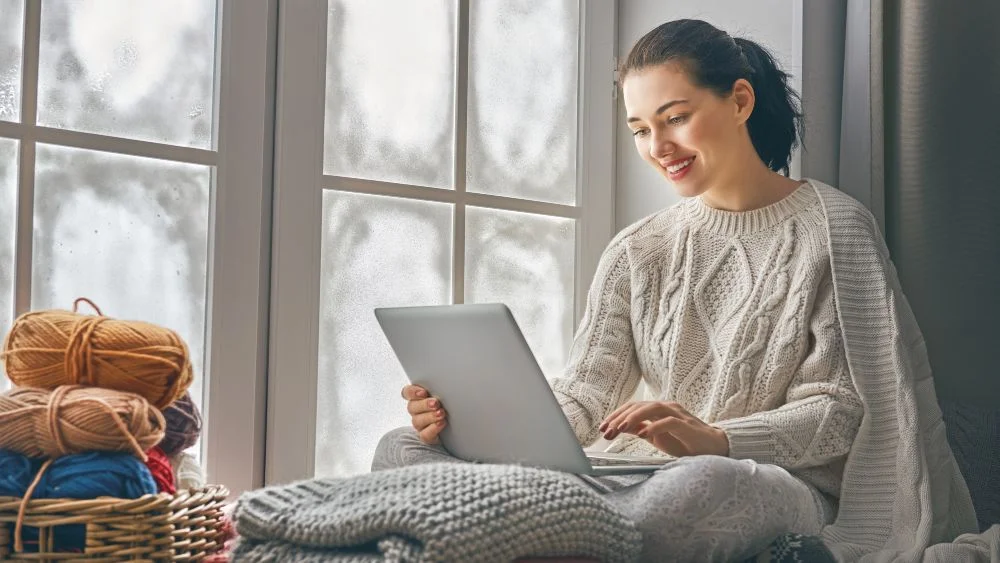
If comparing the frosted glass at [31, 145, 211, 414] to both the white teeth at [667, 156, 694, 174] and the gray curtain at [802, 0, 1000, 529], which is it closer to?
the white teeth at [667, 156, 694, 174]

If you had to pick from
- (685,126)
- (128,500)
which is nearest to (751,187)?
(685,126)

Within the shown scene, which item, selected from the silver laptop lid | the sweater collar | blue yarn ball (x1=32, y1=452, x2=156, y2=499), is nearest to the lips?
the sweater collar

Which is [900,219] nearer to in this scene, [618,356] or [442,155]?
[618,356]

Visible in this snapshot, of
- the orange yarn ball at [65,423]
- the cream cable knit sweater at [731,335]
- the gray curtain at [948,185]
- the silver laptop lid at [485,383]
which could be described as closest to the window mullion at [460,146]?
the cream cable knit sweater at [731,335]

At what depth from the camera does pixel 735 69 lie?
1624mm

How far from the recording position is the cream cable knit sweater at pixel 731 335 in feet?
4.85

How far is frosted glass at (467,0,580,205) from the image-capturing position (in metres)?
1.91

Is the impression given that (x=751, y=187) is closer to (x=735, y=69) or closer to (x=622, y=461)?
(x=735, y=69)

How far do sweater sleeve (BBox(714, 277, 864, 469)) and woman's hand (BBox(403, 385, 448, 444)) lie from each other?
38cm

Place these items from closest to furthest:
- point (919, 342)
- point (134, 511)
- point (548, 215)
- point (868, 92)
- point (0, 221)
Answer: point (134, 511)
point (0, 221)
point (919, 342)
point (868, 92)
point (548, 215)

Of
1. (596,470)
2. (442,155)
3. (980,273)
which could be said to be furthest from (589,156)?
(596,470)

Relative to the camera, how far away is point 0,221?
4.48 ft

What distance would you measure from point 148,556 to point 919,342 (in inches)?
43.1

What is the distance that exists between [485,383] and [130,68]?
71 cm
